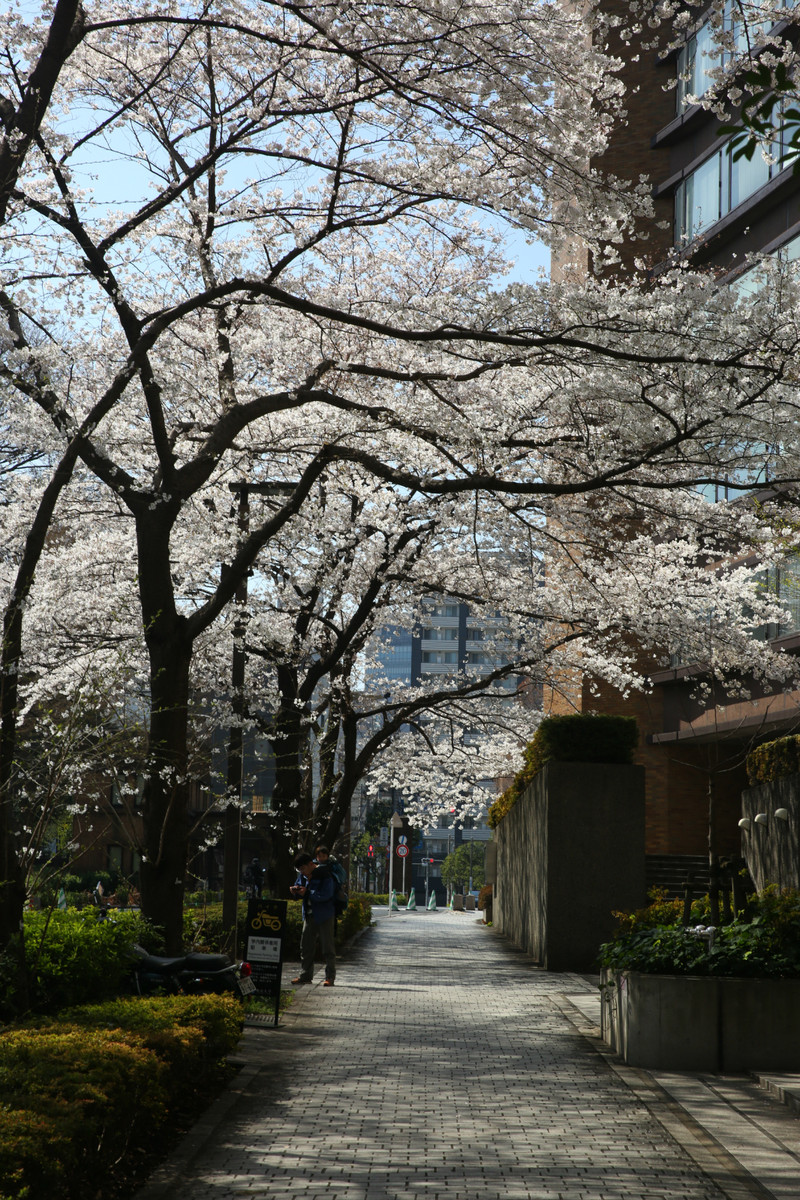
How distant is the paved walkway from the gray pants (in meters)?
2.09

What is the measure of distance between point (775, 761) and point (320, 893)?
588cm

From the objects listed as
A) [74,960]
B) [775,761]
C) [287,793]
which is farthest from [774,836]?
[287,793]

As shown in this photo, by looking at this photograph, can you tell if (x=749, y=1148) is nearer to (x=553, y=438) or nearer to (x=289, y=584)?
(x=553, y=438)

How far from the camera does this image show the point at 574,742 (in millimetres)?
17219

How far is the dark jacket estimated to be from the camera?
45.2 feet

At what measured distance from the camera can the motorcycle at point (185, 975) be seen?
364 inches

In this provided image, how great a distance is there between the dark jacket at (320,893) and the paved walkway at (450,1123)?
6.45 ft

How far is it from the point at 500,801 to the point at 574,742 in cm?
1063

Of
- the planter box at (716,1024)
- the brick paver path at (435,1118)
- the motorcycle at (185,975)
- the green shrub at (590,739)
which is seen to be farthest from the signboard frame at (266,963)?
the green shrub at (590,739)

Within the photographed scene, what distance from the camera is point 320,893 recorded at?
13.8 meters

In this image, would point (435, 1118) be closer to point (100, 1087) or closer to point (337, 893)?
point (100, 1087)

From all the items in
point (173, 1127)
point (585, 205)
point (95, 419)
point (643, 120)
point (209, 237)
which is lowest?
point (173, 1127)

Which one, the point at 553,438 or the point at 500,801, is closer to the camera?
the point at 553,438

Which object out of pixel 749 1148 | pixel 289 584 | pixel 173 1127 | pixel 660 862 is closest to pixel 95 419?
pixel 173 1127
